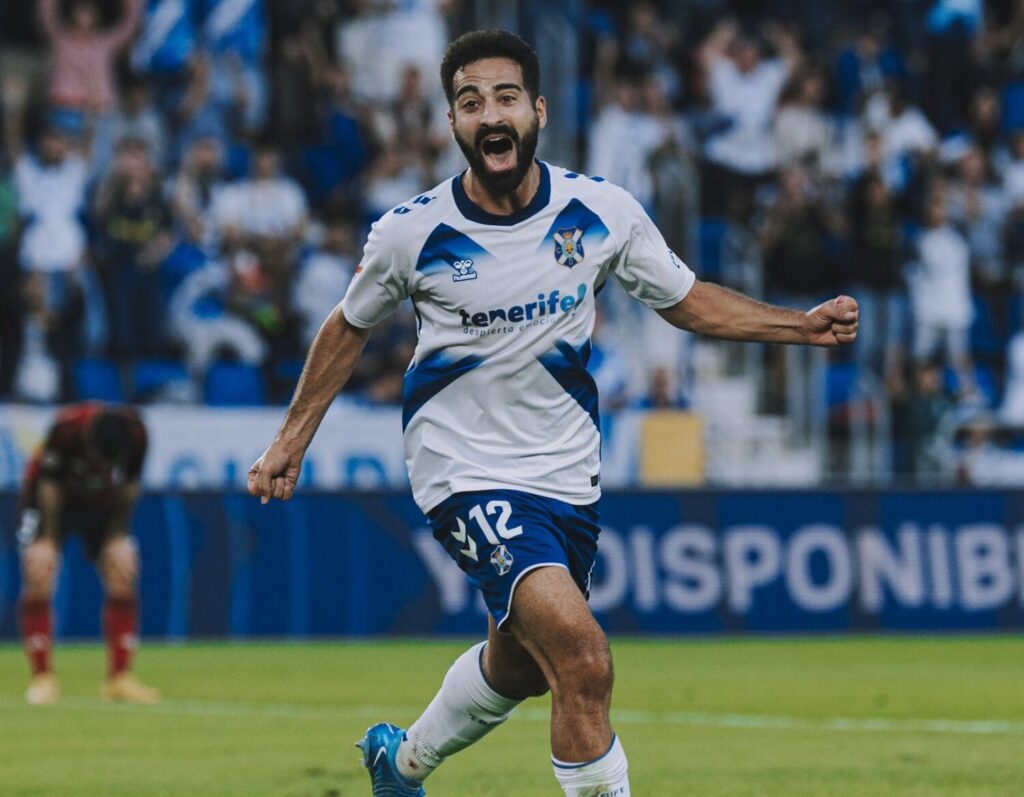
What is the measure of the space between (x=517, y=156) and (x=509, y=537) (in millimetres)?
1165

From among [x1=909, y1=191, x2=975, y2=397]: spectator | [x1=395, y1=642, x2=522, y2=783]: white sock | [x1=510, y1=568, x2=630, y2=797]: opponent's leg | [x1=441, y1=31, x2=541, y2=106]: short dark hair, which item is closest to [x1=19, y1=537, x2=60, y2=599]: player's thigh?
[x1=395, y1=642, x2=522, y2=783]: white sock

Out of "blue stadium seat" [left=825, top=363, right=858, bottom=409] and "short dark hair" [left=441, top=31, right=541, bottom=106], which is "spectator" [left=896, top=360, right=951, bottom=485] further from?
→ "short dark hair" [left=441, top=31, right=541, bottom=106]

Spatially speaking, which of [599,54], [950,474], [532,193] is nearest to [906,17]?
[599,54]

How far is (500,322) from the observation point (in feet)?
22.4

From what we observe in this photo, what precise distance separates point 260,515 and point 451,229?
457 inches

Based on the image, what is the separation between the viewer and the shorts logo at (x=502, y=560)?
6.60 meters

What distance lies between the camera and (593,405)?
702 cm

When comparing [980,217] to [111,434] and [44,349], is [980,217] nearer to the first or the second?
[44,349]

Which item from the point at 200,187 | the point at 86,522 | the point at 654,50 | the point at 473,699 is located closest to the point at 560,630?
the point at 473,699

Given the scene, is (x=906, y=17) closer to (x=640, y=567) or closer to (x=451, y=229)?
(x=640, y=567)

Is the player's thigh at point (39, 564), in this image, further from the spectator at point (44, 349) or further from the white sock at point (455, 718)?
the white sock at point (455, 718)

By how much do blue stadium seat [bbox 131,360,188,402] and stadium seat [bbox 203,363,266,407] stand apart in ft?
0.94

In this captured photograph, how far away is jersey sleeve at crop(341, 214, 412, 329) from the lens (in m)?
6.85

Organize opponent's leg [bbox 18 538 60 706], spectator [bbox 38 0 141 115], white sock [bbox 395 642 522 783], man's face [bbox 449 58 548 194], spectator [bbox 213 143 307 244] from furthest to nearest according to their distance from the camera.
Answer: spectator [bbox 38 0 141 115] < spectator [bbox 213 143 307 244] < opponent's leg [bbox 18 538 60 706] < white sock [bbox 395 642 522 783] < man's face [bbox 449 58 548 194]
